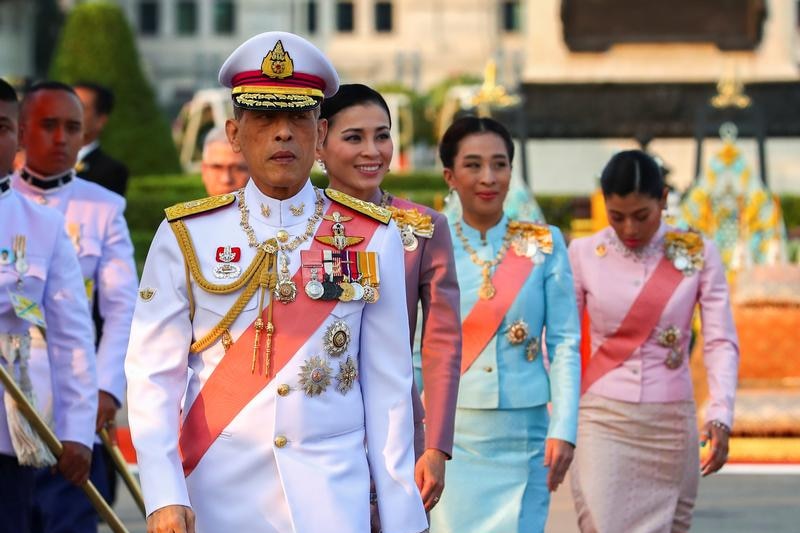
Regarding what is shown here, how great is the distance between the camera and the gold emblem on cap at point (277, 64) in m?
4.33

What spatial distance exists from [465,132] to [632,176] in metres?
0.75

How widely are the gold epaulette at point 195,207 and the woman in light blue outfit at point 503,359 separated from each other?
2.15 meters

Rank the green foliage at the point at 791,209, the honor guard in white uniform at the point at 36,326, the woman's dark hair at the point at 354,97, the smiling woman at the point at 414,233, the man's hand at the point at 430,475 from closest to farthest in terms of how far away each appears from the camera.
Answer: the man's hand at the point at 430,475 → the smiling woman at the point at 414,233 → the woman's dark hair at the point at 354,97 → the honor guard in white uniform at the point at 36,326 → the green foliage at the point at 791,209

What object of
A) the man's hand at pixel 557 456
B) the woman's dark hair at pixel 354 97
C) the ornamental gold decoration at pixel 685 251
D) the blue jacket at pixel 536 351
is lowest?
the man's hand at pixel 557 456

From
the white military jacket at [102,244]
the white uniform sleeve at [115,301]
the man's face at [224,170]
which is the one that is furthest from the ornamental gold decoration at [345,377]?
the man's face at [224,170]

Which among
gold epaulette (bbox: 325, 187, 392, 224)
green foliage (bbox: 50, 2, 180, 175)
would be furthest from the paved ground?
green foliage (bbox: 50, 2, 180, 175)

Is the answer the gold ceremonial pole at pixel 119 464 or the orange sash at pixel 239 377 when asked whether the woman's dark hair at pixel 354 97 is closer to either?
the orange sash at pixel 239 377

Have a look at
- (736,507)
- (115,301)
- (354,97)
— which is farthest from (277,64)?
(736,507)

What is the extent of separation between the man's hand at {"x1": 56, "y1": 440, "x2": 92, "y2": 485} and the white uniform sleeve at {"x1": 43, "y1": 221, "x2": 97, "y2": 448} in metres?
0.02

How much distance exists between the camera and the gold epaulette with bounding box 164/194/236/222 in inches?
171

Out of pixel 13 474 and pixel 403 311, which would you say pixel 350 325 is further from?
pixel 13 474

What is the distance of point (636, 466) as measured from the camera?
7.05 m

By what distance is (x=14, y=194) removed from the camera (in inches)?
235

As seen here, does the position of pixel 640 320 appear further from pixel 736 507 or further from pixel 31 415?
pixel 736 507
